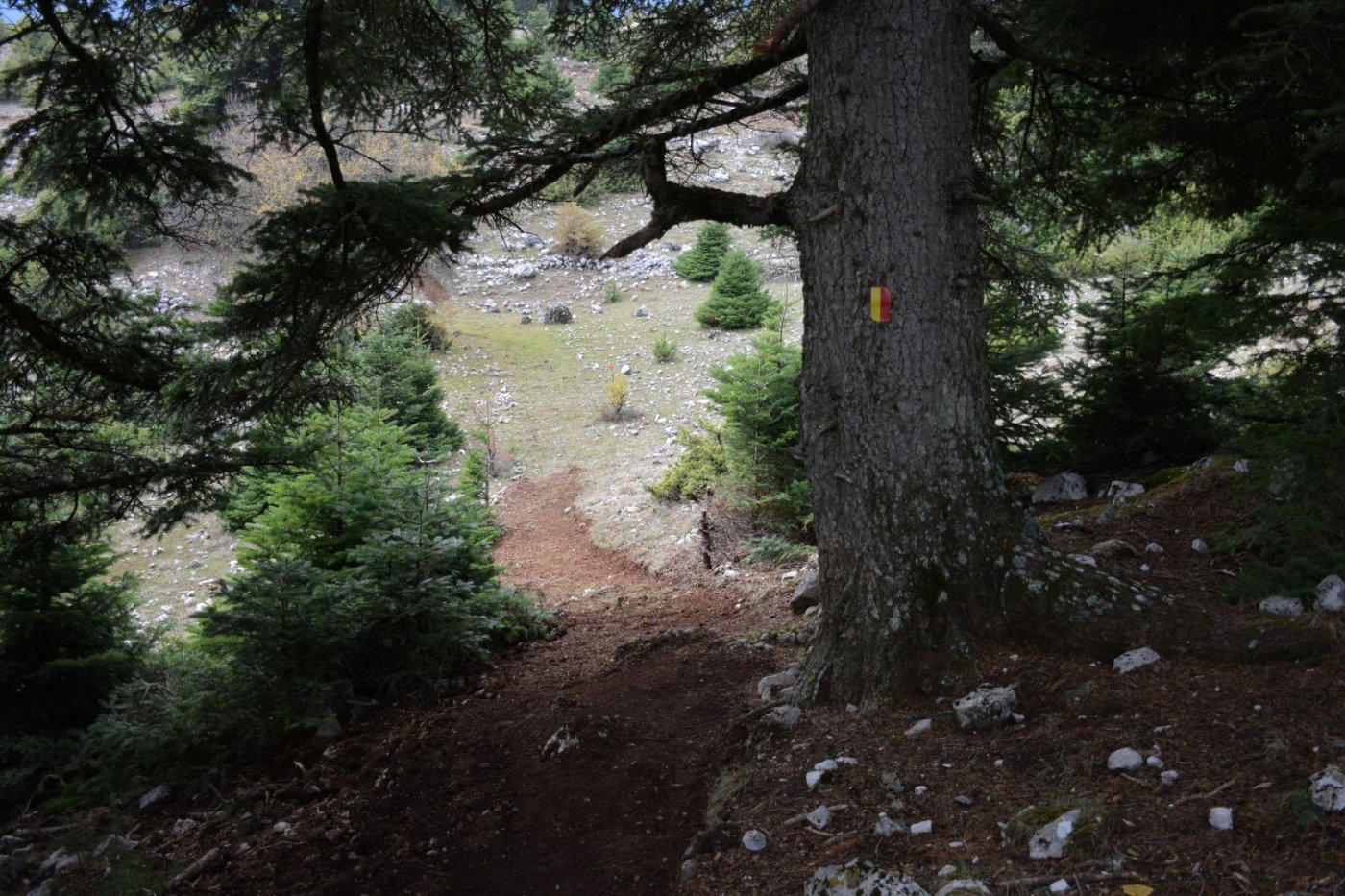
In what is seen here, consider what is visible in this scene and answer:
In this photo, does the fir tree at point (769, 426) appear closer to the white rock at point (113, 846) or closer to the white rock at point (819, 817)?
the white rock at point (819, 817)

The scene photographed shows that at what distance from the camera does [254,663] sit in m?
4.61

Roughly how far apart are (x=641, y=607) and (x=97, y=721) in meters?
3.55

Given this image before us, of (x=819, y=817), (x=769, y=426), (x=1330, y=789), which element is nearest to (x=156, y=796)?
(x=819, y=817)

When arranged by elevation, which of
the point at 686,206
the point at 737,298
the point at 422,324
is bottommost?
the point at 737,298

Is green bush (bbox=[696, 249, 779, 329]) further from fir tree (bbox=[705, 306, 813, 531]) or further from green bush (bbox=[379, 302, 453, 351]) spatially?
fir tree (bbox=[705, 306, 813, 531])

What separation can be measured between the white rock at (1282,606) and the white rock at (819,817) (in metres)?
1.93

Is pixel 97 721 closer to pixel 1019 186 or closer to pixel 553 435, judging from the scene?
pixel 1019 186

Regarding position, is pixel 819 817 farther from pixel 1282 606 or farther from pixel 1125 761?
pixel 1282 606

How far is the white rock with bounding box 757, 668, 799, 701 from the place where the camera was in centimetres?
393

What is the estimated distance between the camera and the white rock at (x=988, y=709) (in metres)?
3.03

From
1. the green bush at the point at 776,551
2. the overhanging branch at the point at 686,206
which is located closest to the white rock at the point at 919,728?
the overhanging branch at the point at 686,206

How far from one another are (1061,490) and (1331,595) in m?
3.19

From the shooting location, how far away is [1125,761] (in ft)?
8.46

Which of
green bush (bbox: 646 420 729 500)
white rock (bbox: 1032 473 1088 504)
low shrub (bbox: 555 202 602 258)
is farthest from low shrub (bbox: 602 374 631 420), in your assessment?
white rock (bbox: 1032 473 1088 504)
